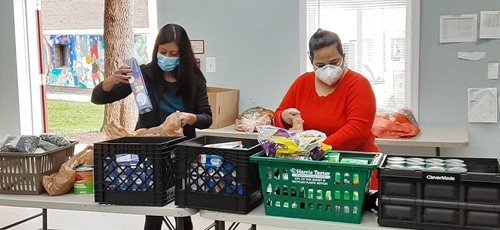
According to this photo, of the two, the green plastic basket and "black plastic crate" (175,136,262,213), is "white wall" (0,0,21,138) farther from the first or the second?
the green plastic basket

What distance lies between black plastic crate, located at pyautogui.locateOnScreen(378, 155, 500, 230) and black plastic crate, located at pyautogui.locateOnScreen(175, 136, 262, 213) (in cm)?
47

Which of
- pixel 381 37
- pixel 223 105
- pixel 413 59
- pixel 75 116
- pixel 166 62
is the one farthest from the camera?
pixel 75 116

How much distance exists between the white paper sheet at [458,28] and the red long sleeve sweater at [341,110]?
1.88 meters

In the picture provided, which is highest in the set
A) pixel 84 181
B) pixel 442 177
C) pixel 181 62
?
pixel 181 62

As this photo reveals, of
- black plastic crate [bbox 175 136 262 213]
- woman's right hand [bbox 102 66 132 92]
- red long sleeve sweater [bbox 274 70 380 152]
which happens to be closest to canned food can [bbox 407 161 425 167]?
red long sleeve sweater [bbox 274 70 380 152]

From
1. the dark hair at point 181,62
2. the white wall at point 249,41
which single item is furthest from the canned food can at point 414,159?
the white wall at point 249,41

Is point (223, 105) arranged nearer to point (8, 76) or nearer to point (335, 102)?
point (335, 102)

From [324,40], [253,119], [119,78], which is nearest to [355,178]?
[324,40]

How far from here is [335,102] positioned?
236 centimetres

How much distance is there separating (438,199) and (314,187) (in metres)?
0.41

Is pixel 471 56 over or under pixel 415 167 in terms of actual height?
over

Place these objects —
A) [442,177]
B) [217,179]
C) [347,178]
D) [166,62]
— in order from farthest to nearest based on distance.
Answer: [166,62], [217,179], [347,178], [442,177]

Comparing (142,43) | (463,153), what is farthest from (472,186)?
(142,43)

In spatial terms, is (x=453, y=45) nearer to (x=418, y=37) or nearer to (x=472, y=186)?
(x=418, y=37)
